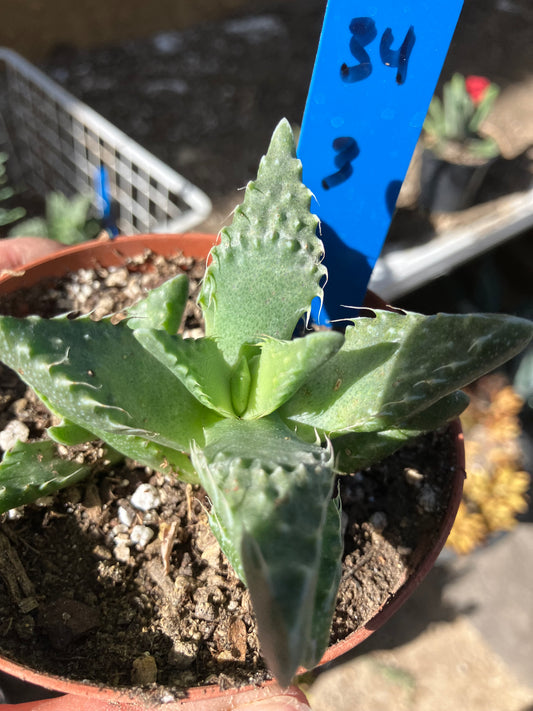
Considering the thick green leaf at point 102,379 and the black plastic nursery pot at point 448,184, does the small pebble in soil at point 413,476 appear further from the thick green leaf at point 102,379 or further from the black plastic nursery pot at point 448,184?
the black plastic nursery pot at point 448,184

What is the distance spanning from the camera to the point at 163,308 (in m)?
0.82

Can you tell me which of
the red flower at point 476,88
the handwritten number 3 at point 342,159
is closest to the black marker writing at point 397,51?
the handwritten number 3 at point 342,159

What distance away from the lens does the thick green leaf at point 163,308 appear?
0.82m

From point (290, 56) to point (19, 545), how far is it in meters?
2.90

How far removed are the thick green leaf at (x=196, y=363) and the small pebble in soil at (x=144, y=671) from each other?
0.34 meters

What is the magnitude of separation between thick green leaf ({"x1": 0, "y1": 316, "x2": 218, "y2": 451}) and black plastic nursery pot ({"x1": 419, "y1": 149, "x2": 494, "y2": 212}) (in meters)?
1.77

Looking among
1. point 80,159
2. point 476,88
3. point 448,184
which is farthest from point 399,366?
point 476,88

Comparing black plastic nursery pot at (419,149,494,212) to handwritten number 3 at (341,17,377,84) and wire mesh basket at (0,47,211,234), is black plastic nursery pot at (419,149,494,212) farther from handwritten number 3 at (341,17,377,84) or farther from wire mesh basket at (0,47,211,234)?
handwritten number 3 at (341,17,377,84)

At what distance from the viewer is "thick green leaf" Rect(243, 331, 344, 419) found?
63 cm

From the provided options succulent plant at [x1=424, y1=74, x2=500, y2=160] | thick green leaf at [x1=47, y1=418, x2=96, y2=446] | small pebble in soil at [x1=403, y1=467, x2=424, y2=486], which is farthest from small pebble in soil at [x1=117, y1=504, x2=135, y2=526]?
succulent plant at [x1=424, y1=74, x2=500, y2=160]

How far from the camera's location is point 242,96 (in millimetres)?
2877

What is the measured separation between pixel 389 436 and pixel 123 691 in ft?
1.50

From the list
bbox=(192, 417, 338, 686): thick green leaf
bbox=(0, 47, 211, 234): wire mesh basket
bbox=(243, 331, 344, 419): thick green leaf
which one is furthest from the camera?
bbox=(0, 47, 211, 234): wire mesh basket

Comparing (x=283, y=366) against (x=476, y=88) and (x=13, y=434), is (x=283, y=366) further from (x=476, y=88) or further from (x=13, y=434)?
(x=476, y=88)
